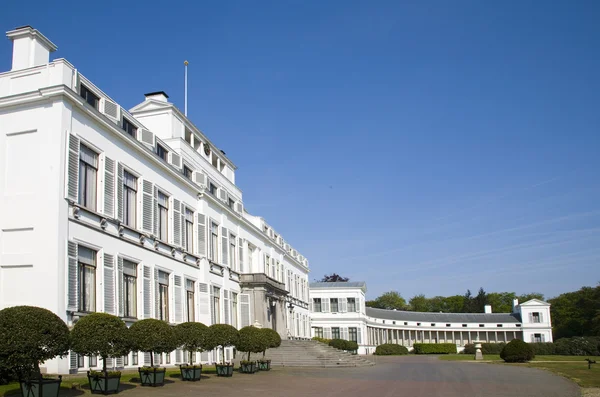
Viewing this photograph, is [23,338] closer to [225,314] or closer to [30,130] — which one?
[30,130]

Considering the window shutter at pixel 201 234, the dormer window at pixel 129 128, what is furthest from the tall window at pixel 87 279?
the window shutter at pixel 201 234

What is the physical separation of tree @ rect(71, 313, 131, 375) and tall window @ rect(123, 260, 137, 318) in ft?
21.2

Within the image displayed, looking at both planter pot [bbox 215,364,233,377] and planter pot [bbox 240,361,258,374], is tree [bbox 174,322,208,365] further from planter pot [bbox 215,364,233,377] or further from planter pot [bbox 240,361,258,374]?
planter pot [bbox 240,361,258,374]

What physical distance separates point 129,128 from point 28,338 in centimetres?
1344

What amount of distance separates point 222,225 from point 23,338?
22529mm

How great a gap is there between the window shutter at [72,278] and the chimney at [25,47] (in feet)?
21.2

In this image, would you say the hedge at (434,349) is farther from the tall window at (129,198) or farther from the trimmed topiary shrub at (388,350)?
the tall window at (129,198)

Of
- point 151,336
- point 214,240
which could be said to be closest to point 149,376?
point 151,336

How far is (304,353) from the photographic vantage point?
36.6m

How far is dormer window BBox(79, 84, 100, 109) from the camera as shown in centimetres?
2067

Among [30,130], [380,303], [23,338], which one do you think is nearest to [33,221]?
[30,130]

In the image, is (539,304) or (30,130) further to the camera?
(539,304)

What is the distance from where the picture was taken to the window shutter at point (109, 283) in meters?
20.7

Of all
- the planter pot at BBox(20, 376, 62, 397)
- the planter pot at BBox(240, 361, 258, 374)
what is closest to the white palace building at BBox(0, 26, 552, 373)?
the planter pot at BBox(240, 361, 258, 374)
